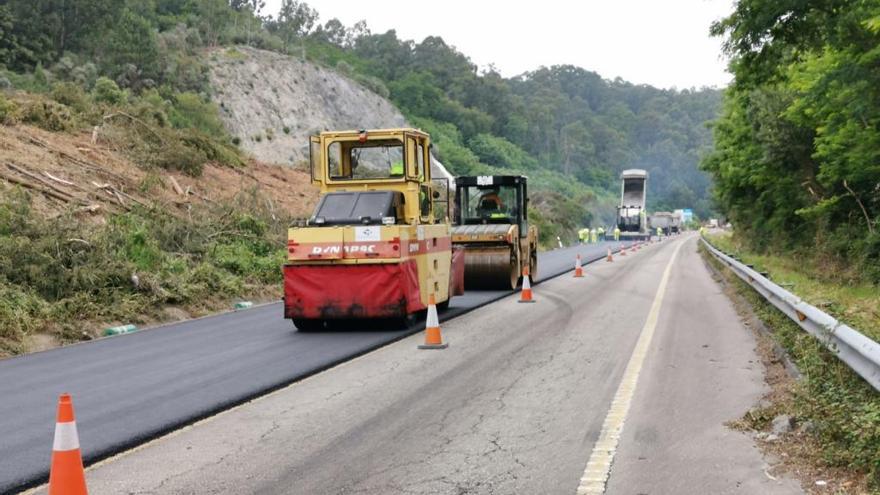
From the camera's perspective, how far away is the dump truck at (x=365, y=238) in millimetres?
13227

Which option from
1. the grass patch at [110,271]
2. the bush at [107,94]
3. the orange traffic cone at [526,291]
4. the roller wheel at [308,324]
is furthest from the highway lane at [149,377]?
the bush at [107,94]

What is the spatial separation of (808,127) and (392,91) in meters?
103

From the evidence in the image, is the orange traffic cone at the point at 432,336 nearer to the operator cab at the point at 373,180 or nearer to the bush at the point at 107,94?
the operator cab at the point at 373,180

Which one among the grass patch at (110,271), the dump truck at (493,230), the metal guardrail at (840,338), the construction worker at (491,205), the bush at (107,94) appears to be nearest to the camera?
the metal guardrail at (840,338)

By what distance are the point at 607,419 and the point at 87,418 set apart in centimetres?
460

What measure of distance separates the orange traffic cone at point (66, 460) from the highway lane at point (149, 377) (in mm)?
1283

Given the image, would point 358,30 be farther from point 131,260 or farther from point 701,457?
point 701,457

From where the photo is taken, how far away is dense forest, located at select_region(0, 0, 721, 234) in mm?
53188

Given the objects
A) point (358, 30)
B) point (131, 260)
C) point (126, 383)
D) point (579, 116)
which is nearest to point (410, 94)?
point (358, 30)

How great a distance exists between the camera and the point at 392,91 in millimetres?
125938

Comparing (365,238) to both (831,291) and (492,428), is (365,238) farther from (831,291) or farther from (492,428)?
(831,291)

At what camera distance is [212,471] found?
609 centimetres

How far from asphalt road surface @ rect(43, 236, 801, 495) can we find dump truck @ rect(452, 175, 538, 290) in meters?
8.14

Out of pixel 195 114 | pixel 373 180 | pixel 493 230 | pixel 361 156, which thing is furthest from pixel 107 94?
pixel 373 180
